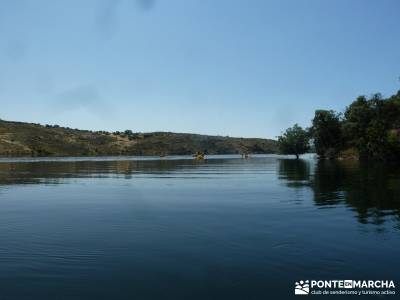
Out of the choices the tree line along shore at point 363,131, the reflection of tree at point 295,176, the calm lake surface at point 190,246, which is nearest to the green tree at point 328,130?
the tree line along shore at point 363,131

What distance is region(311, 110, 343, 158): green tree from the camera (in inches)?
6762

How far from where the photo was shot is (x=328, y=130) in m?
172

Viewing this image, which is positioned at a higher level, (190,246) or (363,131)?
(363,131)

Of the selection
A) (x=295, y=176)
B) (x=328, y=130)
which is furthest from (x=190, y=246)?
(x=328, y=130)

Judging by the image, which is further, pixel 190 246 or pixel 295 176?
pixel 295 176

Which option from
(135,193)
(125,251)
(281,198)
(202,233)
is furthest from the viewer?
(135,193)

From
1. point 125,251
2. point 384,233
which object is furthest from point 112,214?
point 384,233

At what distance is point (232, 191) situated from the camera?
45875 millimetres

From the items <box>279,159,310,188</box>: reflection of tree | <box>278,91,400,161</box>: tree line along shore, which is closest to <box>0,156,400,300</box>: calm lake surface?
<box>279,159,310,188</box>: reflection of tree

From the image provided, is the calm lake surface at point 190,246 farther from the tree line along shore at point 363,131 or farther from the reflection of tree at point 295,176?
the tree line along shore at point 363,131

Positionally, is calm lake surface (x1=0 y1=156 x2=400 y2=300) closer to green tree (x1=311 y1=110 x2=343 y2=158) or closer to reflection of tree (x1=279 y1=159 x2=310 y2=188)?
reflection of tree (x1=279 y1=159 x2=310 y2=188)

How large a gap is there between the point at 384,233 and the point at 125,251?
44.8ft

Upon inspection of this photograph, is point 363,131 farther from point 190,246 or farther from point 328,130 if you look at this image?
point 190,246

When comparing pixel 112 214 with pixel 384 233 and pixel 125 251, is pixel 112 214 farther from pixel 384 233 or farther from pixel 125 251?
pixel 384 233
